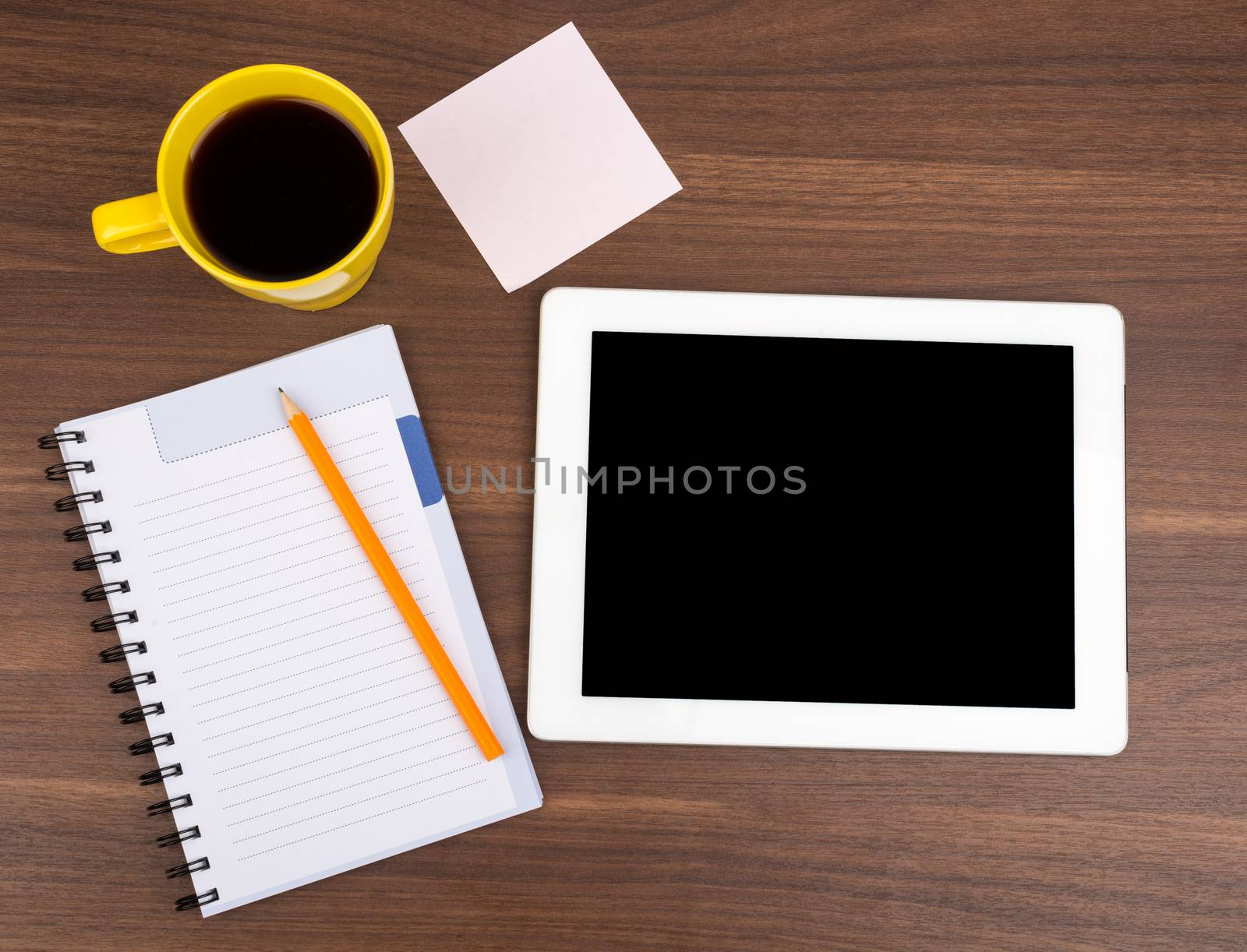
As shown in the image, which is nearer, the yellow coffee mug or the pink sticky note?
the yellow coffee mug

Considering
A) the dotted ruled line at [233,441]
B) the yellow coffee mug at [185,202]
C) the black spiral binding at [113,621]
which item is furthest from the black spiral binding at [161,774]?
the yellow coffee mug at [185,202]

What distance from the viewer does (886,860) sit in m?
0.68

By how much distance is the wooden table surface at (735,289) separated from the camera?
68 centimetres

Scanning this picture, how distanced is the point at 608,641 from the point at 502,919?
0.73 feet

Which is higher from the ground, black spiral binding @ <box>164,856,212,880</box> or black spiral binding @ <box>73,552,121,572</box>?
black spiral binding @ <box>73,552,121,572</box>

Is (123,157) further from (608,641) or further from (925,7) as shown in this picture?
(925,7)

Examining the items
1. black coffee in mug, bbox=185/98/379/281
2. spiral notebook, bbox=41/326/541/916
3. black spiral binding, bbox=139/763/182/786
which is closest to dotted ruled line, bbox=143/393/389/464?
spiral notebook, bbox=41/326/541/916

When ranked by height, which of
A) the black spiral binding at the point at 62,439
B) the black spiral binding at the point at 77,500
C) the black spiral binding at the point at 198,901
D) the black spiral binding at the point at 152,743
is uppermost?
the black spiral binding at the point at 62,439

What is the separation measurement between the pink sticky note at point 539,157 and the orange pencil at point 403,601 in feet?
0.62

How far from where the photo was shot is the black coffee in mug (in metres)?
0.61

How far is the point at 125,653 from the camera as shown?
0.67 metres

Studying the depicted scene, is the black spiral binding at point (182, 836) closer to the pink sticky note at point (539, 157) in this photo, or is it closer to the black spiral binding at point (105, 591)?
the black spiral binding at point (105, 591)

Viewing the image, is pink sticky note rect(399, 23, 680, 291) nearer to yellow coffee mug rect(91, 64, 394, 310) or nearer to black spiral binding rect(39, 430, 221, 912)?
yellow coffee mug rect(91, 64, 394, 310)

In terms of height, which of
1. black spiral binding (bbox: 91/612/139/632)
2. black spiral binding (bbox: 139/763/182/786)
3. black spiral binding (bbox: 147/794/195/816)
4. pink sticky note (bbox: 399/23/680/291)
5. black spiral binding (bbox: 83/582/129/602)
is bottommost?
black spiral binding (bbox: 147/794/195/816)
